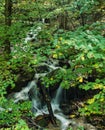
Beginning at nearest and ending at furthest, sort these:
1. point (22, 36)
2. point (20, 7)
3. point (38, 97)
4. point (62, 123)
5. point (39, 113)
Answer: point (22, 36) < point (20, 7) < point (62, 123) < point (39, 113) < point (38, 97)

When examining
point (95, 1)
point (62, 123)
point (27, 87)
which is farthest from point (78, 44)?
point (27, 87)

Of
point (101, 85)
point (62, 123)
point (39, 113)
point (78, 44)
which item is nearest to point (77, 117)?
point (62, 123)

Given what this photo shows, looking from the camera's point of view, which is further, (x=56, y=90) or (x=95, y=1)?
(x=56, y=90)

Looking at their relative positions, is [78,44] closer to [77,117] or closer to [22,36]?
[22,36]

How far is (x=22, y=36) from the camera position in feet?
21.5

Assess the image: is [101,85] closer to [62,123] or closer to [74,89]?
[62,123]

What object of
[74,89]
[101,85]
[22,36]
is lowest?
[74,89]

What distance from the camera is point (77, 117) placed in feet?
33.6

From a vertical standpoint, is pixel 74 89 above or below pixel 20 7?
below

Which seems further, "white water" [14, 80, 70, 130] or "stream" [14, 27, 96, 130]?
"white water" [14, 80, 70, 130]

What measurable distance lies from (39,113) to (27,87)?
4.57 ft

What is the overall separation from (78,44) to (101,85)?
1.25m

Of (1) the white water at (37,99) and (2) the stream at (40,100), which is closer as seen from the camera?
(2) the stream at (40,100)

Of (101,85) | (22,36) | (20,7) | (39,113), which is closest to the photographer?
(101,85)
